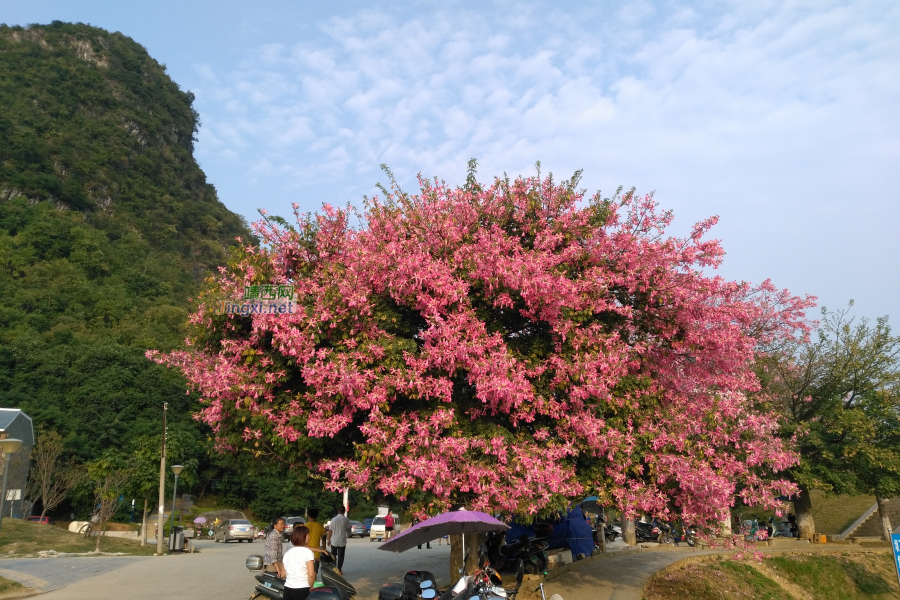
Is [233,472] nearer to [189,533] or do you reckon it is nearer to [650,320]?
[189,533]

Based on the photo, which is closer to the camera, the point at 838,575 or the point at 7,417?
the point at 838,575

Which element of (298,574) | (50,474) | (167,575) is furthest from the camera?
(50,474)

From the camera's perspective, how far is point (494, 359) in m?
11.0

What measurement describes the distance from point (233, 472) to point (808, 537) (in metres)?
46.3

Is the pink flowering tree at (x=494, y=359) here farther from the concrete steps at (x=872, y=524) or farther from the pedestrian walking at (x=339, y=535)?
the concrete steps at (x=872, y=524)

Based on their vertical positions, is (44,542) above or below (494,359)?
below

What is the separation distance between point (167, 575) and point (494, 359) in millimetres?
11716

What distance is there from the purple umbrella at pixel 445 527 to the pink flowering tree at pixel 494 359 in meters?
0.93

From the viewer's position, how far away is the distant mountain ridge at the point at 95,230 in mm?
55438

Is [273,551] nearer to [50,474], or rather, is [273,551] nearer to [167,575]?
[167,575]

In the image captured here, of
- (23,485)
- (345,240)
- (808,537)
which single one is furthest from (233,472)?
(345,240)

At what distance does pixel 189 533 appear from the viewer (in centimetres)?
3170

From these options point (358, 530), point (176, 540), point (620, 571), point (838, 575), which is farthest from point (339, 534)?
point (358, 530)

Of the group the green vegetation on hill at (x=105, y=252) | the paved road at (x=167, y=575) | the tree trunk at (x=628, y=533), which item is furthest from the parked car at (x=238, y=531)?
the tree trunk at (x=628, y=533)
